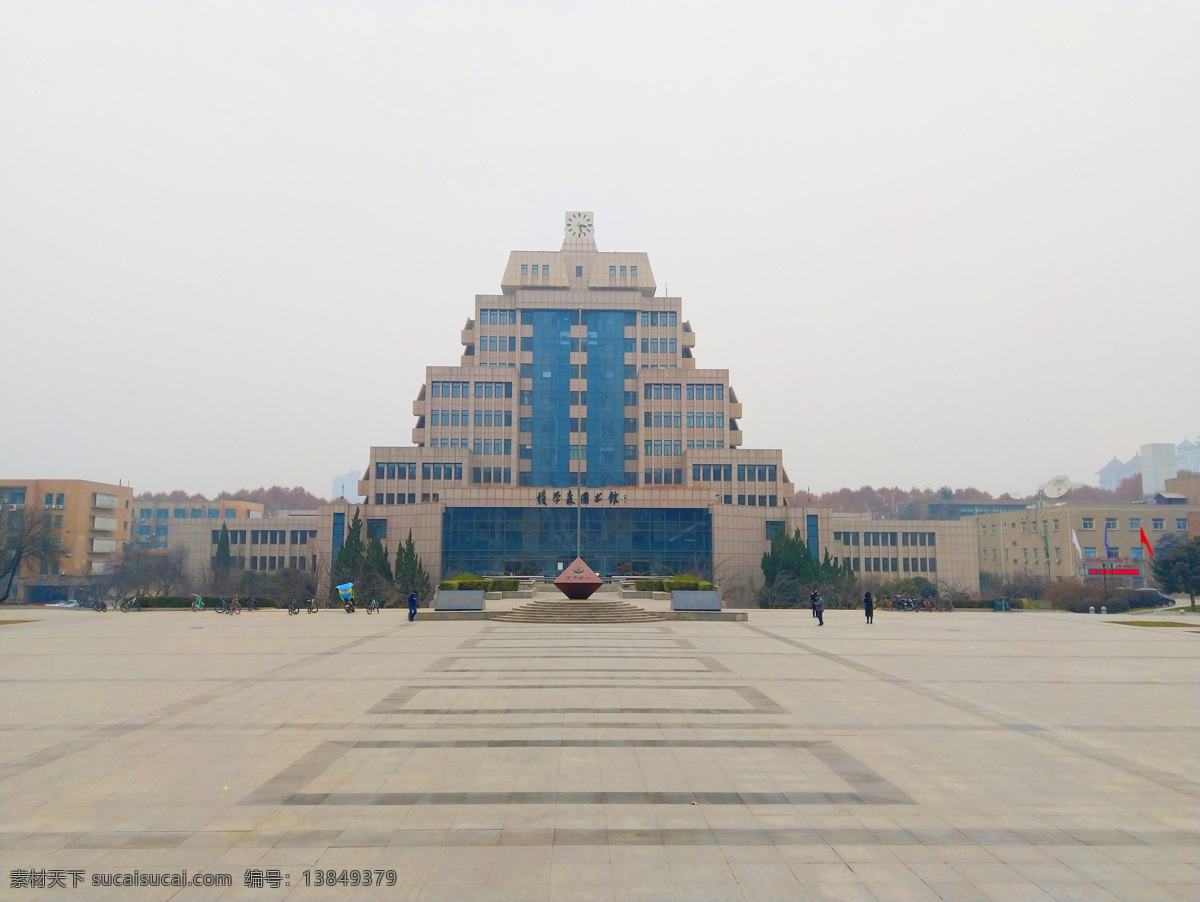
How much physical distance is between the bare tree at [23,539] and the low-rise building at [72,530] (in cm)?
735

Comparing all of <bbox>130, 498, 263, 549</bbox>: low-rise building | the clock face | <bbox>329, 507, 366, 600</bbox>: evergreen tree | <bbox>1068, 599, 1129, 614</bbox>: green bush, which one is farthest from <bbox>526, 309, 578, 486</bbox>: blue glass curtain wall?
<bbox>130, 498, 263, 549</bbox>: low-rise building

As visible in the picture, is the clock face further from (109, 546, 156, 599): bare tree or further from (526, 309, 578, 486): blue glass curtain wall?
(109, 546, 156, 599): bare tree

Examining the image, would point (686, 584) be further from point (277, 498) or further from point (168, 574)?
point (277, 498)

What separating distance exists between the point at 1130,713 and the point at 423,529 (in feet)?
190

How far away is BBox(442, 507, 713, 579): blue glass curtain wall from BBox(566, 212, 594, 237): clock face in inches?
1221

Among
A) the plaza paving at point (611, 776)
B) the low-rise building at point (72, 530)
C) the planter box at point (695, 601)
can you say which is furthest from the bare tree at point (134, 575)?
the plaza paving at point (611, 776)

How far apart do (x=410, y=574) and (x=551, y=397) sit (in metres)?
25.4

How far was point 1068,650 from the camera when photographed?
86.8ft

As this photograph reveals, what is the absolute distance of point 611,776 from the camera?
11.0m

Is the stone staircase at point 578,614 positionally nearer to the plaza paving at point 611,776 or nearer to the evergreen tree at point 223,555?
the plaza paving at point 611,776

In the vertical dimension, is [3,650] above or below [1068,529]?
below

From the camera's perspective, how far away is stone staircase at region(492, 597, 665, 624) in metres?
36.3

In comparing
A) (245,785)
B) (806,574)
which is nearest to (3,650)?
(245,785)

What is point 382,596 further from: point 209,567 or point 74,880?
point 74,880
